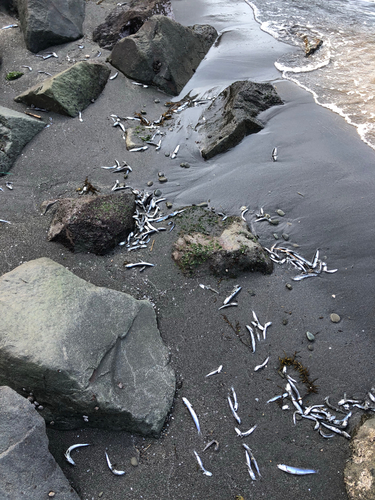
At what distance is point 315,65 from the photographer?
807cm

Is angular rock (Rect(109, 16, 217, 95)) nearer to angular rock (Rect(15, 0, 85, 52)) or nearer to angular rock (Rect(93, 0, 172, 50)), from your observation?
angular rock (Rect(93, 0, 172, 50))


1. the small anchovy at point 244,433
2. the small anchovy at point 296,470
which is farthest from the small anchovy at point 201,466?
the small anchovy at point 296,470

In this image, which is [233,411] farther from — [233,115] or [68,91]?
[68,91]

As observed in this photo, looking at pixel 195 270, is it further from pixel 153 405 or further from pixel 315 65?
pixel 315 65

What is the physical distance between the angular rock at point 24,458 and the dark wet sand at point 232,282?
307mm

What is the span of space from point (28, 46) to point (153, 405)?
816cm

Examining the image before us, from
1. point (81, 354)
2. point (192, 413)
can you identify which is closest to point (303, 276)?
Answer: point (192, 413)

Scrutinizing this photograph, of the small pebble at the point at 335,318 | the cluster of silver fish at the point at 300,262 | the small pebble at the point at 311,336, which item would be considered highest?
the cluster of silver fish at the point at 300,262

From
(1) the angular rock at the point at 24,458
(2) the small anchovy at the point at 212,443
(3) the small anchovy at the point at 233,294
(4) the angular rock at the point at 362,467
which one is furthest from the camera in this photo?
(3) the small anchovy at the point at 233,294

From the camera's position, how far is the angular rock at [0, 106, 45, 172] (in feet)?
19.1

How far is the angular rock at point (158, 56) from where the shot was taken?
24.3ft

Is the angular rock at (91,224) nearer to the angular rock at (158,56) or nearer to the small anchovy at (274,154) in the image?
the small anchovy at (274,154)

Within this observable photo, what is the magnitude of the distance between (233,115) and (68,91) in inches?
121

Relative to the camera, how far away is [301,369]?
3.82 meters
